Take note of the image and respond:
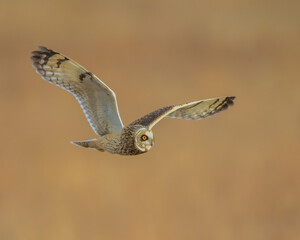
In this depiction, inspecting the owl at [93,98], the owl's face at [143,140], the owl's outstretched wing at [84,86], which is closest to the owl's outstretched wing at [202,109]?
the owl at [93,98]

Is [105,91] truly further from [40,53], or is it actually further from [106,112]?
[40,53]

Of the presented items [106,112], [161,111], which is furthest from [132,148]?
[106,112]

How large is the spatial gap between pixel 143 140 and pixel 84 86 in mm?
582

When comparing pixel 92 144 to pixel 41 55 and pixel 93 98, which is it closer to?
pixel 93 98

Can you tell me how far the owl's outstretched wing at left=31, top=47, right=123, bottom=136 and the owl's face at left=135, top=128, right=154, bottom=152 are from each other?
331 millimetres

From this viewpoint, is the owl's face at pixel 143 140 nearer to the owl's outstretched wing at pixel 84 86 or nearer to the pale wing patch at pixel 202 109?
the owl's outstretched wing at pixel 84 86

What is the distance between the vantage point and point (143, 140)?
1870mm

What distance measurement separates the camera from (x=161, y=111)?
213cm

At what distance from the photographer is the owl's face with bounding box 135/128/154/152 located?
1.85 m

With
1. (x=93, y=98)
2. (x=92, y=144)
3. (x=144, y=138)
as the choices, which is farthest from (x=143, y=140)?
(x=93, y=98)

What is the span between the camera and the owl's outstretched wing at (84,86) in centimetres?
226

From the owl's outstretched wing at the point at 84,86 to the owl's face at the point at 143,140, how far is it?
0.33m

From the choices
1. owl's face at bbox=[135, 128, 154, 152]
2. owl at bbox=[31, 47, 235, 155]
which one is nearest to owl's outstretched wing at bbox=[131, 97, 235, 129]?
owl at bbox=[31, 47, 235, 155]

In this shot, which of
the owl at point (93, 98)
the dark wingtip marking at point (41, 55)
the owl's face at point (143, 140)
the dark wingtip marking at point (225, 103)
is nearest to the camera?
the owl's face at point (143, 140)
